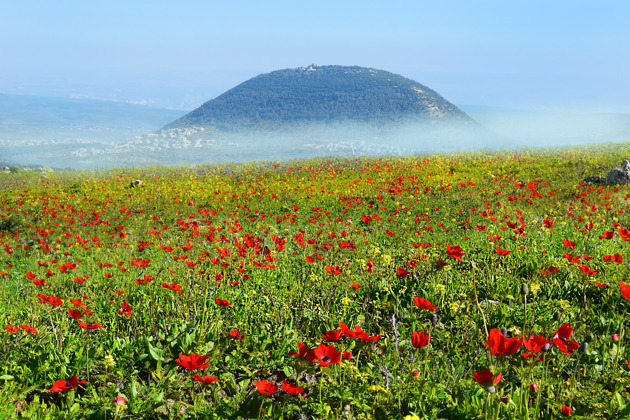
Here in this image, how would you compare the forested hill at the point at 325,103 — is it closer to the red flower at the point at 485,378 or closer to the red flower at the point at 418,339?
the red flower at the point at 418,339

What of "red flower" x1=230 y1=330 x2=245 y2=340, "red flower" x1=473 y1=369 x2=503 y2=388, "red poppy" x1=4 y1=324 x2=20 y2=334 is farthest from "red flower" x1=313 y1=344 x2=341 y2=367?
"red poppy" x1=4 y1=324 x2=20 y2=334

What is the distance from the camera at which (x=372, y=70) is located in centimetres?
9756

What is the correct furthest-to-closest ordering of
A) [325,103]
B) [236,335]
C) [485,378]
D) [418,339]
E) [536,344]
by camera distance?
[325,103] < [236,335] < [418,339] < [536,344] < [485,378]

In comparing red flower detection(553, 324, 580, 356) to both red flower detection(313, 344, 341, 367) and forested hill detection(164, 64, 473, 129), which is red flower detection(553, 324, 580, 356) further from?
forested hill detection(164, 64, 473, 129)

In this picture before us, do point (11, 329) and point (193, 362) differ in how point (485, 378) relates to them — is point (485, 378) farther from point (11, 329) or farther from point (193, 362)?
point (11, 329)

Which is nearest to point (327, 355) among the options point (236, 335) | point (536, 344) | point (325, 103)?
point (536, 344)

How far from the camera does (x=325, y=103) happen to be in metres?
83.4

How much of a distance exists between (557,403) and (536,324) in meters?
1.17

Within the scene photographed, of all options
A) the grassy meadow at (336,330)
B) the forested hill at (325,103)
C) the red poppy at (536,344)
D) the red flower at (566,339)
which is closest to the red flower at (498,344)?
the grassy meadow at (336,330)

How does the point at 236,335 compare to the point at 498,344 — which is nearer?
the point at 498,344

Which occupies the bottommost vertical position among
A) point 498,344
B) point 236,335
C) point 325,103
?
point 236,335

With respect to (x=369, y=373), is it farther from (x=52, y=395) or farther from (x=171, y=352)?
(x=52, y=395)

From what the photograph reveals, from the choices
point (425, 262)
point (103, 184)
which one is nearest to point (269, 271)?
point (425, 262)

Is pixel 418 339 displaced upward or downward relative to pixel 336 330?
upward
